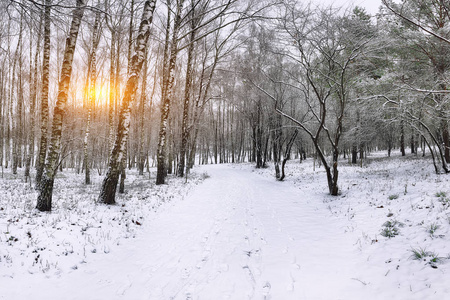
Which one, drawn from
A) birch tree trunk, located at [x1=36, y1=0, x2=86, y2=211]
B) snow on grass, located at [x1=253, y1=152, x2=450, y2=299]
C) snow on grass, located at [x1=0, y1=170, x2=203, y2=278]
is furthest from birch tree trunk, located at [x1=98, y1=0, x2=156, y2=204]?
snow on grass, located at [x1=253, y1=152, x2=450, y2=299]

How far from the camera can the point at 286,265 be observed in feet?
13.5

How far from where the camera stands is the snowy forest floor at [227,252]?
3250mm

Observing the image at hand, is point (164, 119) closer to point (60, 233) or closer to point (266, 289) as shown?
point (60, 233)

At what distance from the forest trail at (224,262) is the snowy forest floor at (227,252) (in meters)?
0.02

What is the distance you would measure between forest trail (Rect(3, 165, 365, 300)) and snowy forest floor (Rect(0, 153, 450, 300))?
2cm

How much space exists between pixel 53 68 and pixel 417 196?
29.3 metres

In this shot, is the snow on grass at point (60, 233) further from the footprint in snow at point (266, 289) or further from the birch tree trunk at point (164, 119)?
the birch tree trunk at point (164, 119)

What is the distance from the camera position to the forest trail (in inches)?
128

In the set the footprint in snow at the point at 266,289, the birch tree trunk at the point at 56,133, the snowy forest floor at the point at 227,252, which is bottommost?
the footprint in snow at the point at 266,289

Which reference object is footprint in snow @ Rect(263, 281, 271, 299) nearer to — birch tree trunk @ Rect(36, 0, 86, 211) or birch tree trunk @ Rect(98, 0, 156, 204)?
birch tree trunk @ Rect(98, 0, 156, 204)

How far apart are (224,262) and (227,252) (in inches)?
16.2

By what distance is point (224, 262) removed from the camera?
13.6 feet

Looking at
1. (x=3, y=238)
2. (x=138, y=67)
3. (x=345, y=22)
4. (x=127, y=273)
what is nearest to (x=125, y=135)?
(x=138, y=67)

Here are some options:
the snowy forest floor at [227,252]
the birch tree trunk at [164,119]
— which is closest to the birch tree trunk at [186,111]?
the birch tree trunk at [164,119]
